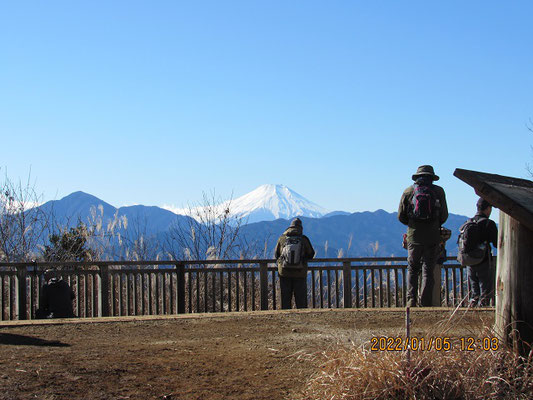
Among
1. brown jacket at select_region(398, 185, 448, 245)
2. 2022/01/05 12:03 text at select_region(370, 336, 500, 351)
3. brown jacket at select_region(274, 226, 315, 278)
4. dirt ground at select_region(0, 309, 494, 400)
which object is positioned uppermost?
brown jacket at select_region(398, 185, 448, 245)

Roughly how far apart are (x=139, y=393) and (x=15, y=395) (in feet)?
2.57

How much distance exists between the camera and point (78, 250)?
51.2ft

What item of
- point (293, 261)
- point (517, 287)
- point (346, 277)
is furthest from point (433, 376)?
point (346, 277)

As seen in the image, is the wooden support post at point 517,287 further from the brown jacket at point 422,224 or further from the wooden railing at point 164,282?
the wooden railing at point 164,282

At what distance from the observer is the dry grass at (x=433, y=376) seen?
13.3 ft

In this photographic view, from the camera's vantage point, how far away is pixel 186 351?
20.3ft

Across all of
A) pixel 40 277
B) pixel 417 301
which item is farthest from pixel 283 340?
pixel 40 277

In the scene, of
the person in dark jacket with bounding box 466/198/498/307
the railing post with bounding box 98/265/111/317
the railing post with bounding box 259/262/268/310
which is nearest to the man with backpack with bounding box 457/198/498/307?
the person in dark jacket with bounding box 466/198/498/307

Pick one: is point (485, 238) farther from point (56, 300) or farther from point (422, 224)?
point (56, 300)

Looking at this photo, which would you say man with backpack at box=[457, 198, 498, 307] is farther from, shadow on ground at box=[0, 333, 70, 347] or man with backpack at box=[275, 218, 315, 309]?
shadow on ground at box=[0, 333, 70, 347]

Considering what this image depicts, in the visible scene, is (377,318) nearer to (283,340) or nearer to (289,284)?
(283,340)

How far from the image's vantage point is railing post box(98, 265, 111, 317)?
37.6 ft

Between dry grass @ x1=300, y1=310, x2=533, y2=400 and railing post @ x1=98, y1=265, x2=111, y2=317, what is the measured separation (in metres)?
7.59

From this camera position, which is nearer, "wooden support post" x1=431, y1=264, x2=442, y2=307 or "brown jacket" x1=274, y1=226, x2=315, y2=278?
"wooden support post" x1=431, y1=264, x2=442, y2=307
